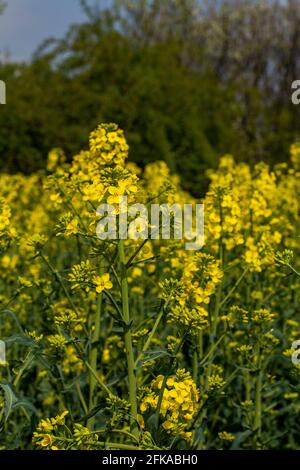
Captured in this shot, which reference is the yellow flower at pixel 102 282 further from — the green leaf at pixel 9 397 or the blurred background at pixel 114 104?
the blurred background at pixel 114 104

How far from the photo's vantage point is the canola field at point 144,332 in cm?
259

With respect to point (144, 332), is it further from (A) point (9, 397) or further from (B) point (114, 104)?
(B) point (114, 104)

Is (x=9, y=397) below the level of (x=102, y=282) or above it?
Result: below

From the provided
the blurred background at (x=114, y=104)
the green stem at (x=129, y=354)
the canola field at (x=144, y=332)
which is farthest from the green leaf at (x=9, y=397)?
the blurred background at (x=114, y=104)

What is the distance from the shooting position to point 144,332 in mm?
3000

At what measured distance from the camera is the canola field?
2.59 meters

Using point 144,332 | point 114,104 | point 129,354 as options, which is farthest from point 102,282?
point 114,104

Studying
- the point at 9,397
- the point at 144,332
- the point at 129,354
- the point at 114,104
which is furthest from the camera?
the point at 114,104

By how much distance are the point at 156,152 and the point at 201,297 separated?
1203cm

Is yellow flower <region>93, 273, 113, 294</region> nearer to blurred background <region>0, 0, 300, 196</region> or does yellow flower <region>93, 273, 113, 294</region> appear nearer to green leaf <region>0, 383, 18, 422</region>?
green leaf <region>0, 383, 18, 422</region>

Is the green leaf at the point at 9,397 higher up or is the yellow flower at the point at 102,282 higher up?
the yellow flower at the point at 102,282

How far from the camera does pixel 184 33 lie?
26.7 m

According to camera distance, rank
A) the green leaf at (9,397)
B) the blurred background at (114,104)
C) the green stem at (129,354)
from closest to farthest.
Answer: the green leaf at (9,397)
the green stem at (129,354)
the blurred background at (114,104)
